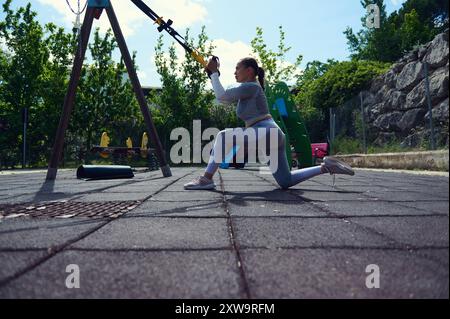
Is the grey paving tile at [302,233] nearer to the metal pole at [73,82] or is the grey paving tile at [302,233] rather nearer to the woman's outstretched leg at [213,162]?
the woman's outstretched leg at [213,162]

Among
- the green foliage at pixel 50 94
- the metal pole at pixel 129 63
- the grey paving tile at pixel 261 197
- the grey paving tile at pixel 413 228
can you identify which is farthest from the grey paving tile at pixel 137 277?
the green foliage at pixel 50 94

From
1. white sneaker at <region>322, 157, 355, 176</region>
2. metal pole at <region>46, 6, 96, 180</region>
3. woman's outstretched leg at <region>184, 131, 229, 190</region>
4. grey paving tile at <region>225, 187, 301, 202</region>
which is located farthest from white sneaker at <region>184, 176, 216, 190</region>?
metal pole at <region>46, 6, 96, 180</region>

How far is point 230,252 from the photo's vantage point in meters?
1.33

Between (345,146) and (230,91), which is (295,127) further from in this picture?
(230,91)

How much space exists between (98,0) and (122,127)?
12977 mm

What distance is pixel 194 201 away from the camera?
111 inches

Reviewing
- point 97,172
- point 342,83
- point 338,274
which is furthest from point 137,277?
point 342,83

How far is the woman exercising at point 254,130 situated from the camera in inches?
134

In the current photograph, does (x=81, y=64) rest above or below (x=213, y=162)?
above

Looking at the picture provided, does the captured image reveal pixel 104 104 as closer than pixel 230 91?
No

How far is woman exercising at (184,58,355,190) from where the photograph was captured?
3404 millimetres

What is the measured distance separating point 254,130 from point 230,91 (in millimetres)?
476

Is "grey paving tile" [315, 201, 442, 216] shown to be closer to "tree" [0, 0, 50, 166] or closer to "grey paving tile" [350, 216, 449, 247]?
"grey paving tile" [350, 216, 449, 247]
